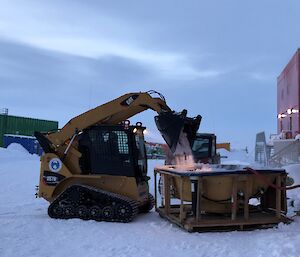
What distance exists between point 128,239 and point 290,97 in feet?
77.4

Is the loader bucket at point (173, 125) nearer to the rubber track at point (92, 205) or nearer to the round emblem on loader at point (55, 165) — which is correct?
the rubber track at point (92, 205)

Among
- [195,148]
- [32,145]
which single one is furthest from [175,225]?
[32,145]

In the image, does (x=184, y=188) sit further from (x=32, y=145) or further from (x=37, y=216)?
(x=32, y=145)

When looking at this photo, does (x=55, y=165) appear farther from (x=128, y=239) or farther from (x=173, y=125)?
(x=128, y=239)

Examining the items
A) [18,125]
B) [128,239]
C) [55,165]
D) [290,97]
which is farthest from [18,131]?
[128,239]

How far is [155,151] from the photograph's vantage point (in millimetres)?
45719

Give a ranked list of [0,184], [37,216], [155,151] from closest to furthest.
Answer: [37,216] < [0,184] < [155,151]

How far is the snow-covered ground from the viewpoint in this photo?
23.7 feet

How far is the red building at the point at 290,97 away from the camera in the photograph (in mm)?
26750

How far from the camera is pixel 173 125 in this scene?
10.3 m

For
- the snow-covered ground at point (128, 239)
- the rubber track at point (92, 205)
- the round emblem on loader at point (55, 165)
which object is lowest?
the snow-covered ground at point (128, 239)


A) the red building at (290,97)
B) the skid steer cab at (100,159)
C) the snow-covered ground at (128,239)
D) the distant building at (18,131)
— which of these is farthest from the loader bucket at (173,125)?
the distant building at (18,131)

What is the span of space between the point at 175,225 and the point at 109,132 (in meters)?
2.62

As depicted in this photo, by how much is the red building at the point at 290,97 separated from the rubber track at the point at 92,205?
18.1m
